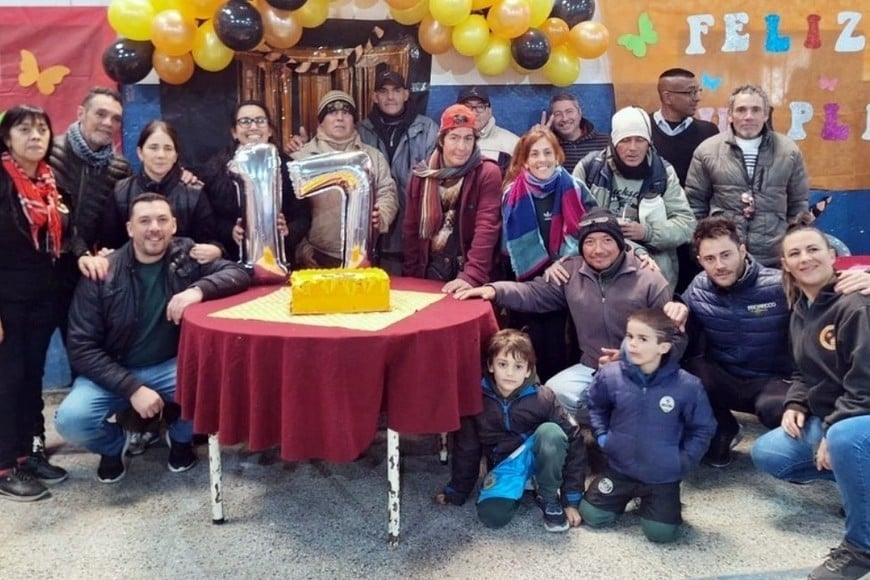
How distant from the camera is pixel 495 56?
392 centimetres

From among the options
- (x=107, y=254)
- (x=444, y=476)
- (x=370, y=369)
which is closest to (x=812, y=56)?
(x=444, y=476)

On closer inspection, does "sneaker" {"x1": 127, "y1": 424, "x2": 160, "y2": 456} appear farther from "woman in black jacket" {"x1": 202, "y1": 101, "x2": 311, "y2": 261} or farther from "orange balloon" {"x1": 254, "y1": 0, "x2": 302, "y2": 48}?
"orange balloon" {"x1": 254, "y1": 0, "x2": 302, "y2": 48}

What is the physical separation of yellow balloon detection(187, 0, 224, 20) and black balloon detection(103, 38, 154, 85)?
0.30 metres

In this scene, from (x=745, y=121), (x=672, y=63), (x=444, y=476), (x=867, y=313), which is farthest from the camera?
(x=672, y=63)

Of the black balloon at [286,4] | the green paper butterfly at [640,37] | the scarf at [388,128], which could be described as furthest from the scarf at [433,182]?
the green paper butterfly at [640,37]

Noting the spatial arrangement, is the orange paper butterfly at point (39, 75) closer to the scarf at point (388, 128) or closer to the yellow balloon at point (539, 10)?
the scarf at point (388, 128)

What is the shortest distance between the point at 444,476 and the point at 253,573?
915 millimetres

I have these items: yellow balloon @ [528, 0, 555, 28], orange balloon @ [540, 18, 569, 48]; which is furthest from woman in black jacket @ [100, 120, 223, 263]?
orange balloon @ [540, 18, 569, 48]

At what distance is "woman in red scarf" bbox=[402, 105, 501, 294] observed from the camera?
323 cm

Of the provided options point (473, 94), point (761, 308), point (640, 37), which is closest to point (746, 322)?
point (761, 308)

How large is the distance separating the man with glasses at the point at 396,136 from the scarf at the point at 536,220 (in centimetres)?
80

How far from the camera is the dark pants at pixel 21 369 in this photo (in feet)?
9.53

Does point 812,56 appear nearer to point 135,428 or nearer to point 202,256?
point 202,256

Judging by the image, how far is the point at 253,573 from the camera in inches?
94.5
